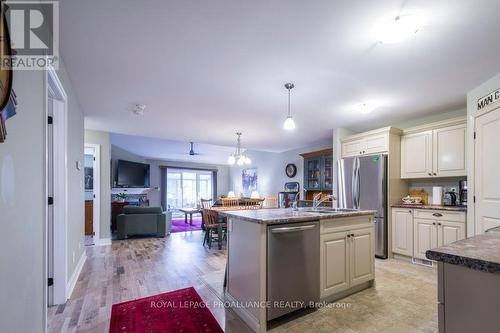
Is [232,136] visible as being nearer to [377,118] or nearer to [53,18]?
[377,118]

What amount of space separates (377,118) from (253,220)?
3.22 meters

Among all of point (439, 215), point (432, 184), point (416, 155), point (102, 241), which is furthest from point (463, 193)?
point (102, 241)

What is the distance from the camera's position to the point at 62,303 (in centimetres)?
238

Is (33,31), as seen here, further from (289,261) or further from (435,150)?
(435,150)

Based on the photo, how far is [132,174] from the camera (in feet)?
A: 27.9

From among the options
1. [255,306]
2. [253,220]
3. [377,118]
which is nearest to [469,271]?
[253,220]

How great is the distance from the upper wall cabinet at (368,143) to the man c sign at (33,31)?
4.23 m

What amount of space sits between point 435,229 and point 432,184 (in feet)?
2.86

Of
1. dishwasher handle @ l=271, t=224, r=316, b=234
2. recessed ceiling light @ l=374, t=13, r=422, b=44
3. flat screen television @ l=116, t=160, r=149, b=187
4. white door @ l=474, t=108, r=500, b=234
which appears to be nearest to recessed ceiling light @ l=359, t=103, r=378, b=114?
white door @ l=474, t=108, r=500, b=234

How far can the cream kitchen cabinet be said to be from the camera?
3.18 meters

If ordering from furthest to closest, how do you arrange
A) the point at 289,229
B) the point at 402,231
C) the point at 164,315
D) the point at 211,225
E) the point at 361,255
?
the point at 211,225 → the point at 402,231 → the point at 361,255 → the point at 164,315 → the point at 289,229

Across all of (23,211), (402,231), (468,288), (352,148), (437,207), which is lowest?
(402,231)

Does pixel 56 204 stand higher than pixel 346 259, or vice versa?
pixel 56 204

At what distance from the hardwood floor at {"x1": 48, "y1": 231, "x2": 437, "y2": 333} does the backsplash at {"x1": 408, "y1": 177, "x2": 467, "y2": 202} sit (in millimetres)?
1287
